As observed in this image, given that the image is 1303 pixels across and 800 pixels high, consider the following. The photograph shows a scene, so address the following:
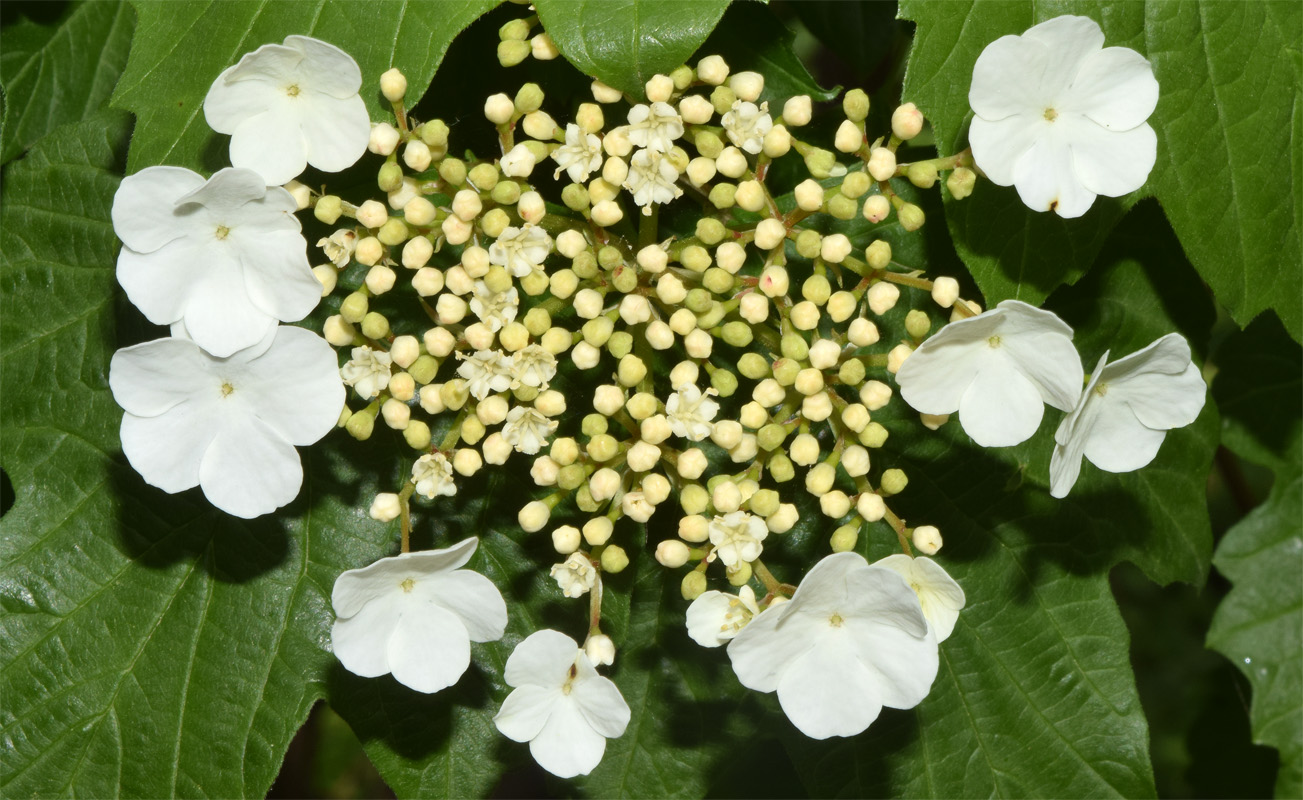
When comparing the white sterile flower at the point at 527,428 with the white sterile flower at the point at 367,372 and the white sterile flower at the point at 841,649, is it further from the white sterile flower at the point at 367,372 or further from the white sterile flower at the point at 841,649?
the white sterile flower at the point at 841,649

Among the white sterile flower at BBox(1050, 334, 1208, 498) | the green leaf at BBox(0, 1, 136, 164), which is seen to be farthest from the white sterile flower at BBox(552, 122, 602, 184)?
the green leaf at BBox(0, 1, 136, 164)

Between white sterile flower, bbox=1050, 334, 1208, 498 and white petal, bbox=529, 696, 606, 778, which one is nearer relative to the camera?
white sterile flower, bbox=1050, 334, 1208, 498

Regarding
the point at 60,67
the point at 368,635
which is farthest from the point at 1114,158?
the point at 60,67

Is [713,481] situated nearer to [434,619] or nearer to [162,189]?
[434,619]

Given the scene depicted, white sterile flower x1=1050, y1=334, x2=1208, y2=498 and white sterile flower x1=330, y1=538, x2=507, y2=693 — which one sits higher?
white sterile flower x1=1050, y1=334, x2=1208, y2=498

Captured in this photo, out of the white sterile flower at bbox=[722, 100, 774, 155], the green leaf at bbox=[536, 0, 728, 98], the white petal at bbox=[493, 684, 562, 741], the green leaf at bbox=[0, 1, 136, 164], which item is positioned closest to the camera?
the green leaf at bbox=[536, 0, 728, 98]

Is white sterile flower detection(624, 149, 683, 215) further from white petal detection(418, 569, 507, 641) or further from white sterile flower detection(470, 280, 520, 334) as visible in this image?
white petal detection(418, 569, 507, 641)
